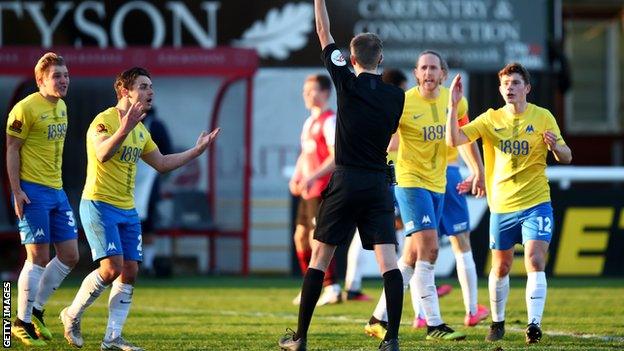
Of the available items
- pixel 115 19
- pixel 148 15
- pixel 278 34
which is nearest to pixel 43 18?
pixel 115 19

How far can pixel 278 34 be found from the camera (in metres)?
19.2

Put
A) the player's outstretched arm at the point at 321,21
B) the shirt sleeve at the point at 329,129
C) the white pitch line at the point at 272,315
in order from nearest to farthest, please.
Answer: the player's outstretched arm at the point at 321,21 → the white pitch line at the point at 272,315 → the shirt sleeve at the point at 329,129

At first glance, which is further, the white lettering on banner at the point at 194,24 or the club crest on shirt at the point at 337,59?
the white lettering on banner at the point at 194,24

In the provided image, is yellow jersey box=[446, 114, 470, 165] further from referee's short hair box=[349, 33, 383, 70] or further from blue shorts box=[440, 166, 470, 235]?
referee's short hair box=[349, 33, 383, 70]

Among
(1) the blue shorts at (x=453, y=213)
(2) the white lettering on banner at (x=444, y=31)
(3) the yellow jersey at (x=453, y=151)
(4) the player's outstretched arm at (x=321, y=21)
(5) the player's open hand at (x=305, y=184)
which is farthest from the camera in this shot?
(2) the white lettering on banner at (x=444, y=31)

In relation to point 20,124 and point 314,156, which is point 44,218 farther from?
point 314,156

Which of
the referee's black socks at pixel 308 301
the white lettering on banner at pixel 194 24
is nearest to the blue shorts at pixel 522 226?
the referee's black socks at pixel 308 301

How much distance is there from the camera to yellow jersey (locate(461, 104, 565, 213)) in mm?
10242

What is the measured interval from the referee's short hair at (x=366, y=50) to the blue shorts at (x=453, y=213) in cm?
276

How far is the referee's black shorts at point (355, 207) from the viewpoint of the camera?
353 inches

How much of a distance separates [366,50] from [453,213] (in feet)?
9.42

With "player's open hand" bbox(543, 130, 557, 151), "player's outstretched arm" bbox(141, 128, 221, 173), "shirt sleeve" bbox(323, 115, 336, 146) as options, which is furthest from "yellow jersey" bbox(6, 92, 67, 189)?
"shirt sleeve" bbox(323, 115, 336, 146)

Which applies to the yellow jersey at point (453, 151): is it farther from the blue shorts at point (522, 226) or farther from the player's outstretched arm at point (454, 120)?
the blue shorts at point (522, 226)

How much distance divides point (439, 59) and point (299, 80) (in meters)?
8.57
